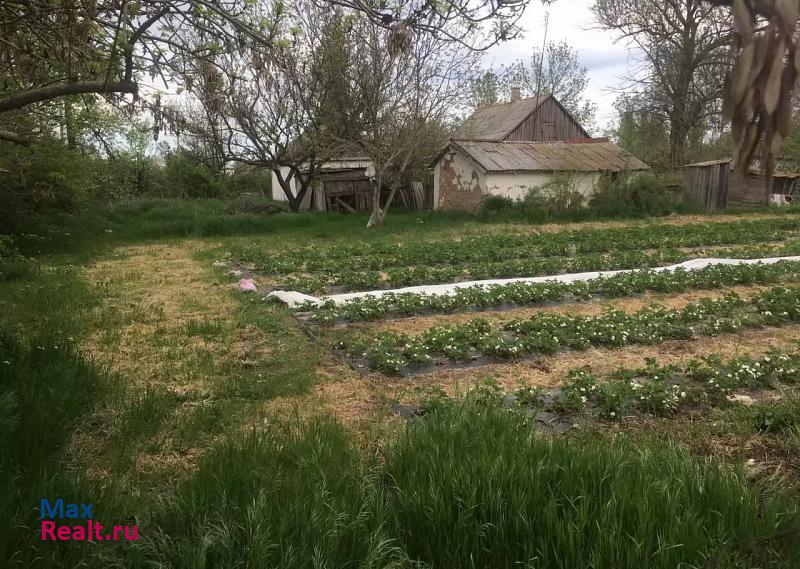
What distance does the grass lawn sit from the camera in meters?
2.36

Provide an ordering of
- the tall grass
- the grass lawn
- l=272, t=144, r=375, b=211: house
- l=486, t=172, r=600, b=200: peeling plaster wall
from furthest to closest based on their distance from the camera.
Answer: l=272, t=144, r=375, b=211: house → l=486, t=172, r=600, b=200: peeling plaster wall → the grass lawn → the tall grass

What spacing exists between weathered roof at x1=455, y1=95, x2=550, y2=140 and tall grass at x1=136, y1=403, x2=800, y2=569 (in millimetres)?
27614

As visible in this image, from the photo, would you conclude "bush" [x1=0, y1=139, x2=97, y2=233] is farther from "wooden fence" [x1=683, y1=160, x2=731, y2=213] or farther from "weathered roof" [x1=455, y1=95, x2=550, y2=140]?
"wooden fence" [x1=683, y1=160, x2=731, y2=213]

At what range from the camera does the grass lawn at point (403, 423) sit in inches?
93.0

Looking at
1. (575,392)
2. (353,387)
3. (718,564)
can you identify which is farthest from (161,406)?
(718,564)

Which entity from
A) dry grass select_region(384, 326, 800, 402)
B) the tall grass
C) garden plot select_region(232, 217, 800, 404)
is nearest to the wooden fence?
garden plot select_region(232, 217, 800, 404)

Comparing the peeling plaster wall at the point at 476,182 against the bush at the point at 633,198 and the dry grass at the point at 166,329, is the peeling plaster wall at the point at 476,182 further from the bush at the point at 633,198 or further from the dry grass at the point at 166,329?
the dry grass at the point at 166,329

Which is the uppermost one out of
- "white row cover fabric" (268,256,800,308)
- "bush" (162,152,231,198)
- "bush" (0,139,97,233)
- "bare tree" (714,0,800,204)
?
"bush" (162,152,231,198)

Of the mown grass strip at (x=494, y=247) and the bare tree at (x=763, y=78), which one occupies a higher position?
the bare tree at (x=763, y=78)

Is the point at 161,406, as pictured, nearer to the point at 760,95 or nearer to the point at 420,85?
the point at 760,95

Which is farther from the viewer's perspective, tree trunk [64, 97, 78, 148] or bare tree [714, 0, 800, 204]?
tree trunk [64, 97, 78, 148]

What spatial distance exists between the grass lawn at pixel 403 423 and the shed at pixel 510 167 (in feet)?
44.3

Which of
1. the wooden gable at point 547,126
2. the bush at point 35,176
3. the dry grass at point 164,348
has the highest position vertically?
the wooden gable at point 547,126

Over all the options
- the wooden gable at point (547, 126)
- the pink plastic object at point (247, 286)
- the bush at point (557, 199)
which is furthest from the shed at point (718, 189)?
the pink plastic object at point (247, 286)
